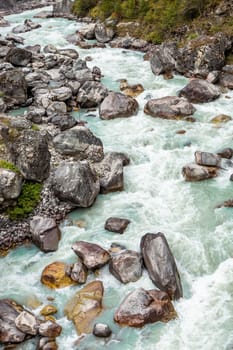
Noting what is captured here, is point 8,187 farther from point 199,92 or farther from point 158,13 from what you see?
point 158,13

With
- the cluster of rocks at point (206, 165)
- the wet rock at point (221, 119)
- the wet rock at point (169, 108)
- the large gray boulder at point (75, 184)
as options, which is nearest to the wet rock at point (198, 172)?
the cluster of rocks at point (206, 165)

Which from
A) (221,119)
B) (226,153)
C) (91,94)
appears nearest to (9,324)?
(226,153)

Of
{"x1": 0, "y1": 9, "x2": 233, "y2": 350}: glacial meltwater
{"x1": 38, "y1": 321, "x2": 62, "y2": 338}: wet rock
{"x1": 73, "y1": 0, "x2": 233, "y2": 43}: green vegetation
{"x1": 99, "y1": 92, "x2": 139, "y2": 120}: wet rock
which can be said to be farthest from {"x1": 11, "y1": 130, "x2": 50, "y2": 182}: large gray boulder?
{"x1": 73, "y1": 0, "x2": 233, "y2": 43}: green vegetation

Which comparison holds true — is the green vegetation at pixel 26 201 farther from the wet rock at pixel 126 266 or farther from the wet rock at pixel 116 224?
the wet rock at pixel 126 266

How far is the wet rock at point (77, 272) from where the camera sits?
1336cm

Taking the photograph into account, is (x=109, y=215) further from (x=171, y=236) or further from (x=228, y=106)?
(x=228, y=106)

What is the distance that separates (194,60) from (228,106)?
6.07 m

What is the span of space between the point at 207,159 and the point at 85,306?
9522 mm

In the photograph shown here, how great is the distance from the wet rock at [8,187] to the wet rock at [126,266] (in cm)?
486

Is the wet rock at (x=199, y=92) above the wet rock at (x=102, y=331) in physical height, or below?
above

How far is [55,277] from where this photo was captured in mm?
13539

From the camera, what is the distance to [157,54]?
29.9 metres

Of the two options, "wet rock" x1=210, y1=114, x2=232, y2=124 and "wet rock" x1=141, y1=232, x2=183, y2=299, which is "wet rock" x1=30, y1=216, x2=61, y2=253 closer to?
"wet rock" x1=141, y1=232, x2=183, y2=299

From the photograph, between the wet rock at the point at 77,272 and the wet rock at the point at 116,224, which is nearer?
the wet rock at the point at 77,272
